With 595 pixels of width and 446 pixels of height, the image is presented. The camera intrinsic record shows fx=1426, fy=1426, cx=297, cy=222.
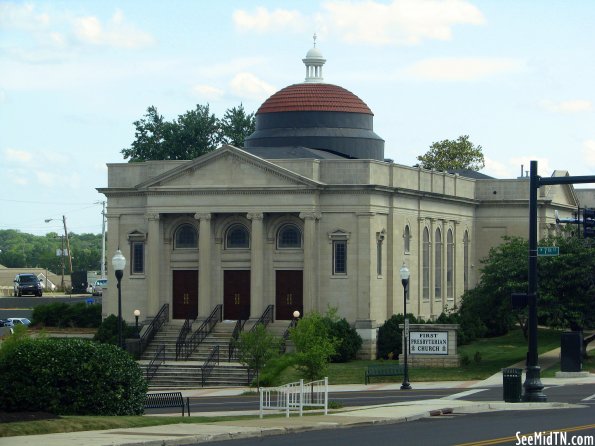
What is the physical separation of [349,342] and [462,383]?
10064 mm

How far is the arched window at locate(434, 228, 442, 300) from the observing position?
281ft

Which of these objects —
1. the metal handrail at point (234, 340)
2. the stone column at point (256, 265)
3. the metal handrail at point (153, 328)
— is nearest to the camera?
the metal handrail at point (234, 340)

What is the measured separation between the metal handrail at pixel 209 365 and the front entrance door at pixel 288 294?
551cm

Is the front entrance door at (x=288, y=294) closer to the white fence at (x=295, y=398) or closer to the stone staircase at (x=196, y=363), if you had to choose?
the stone staircase at (x=196, y=363)

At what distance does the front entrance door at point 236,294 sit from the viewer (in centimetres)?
7650

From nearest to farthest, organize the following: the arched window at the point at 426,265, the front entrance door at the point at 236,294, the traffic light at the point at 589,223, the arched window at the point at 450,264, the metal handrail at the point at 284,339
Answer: the traffic light at the point at 589,223 < the metal handrail at the point at 284,339 < the front entrance door at the point at 236,294 < the arched window at the point at 426,265 < the arched window at the point at 450,264

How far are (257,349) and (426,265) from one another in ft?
74.1

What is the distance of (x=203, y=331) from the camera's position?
74875 mm

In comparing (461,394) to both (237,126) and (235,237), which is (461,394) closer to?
(235,237)

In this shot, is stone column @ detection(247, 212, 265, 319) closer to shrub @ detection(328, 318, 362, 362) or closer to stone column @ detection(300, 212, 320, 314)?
stone column @ detection(300, 212, 320, 314)

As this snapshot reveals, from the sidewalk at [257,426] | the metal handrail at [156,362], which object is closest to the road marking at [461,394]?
the sidewalk at [257,426]

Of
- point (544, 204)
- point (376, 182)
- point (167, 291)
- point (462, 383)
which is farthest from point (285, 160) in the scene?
point (544, 204)

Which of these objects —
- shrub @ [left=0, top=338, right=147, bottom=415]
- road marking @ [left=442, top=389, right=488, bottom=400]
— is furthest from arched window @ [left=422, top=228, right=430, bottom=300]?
shrub @ [left=0, top=338, right=147, bottom=415]

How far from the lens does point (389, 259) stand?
78.1 m
